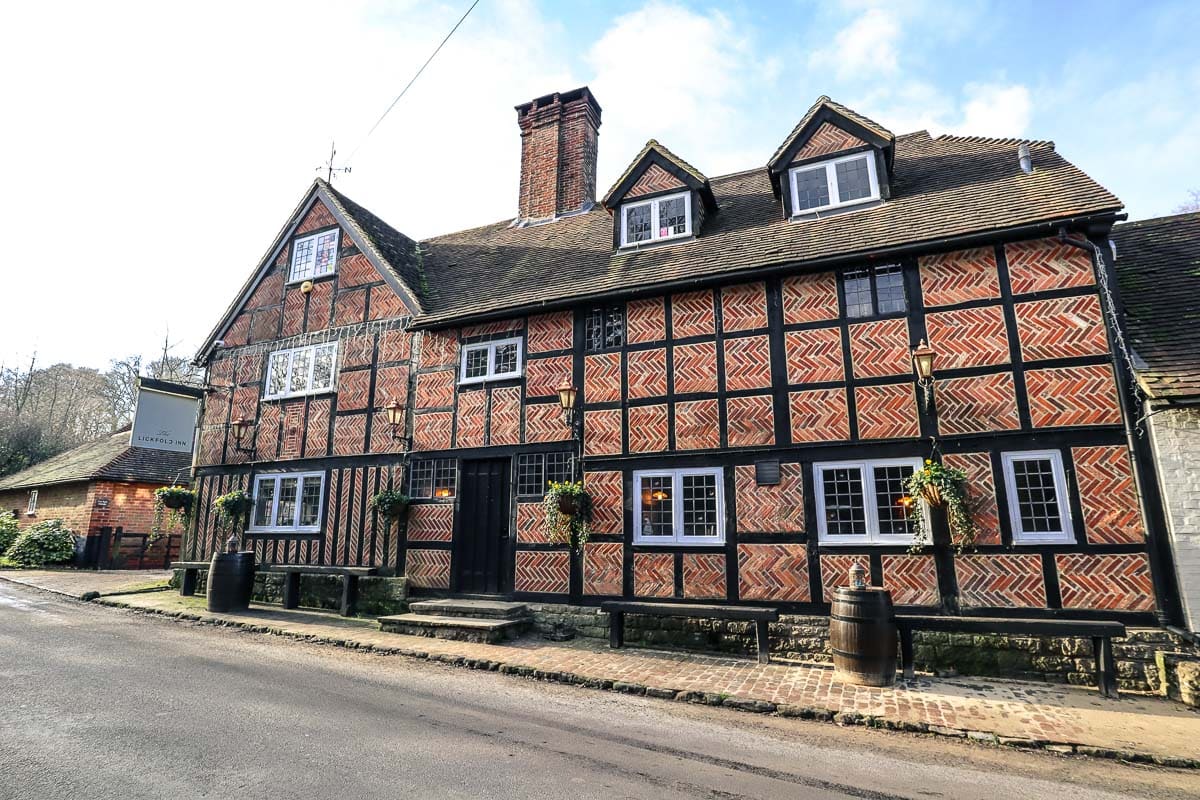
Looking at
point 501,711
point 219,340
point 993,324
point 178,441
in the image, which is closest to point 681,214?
point 993,324

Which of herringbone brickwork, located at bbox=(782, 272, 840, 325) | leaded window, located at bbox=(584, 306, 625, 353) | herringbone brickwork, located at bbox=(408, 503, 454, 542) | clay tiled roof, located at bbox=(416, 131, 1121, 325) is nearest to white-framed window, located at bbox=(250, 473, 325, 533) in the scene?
herringbone brickwork, located at bbox=(408, 503, 454, 542)

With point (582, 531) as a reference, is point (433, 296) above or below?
above

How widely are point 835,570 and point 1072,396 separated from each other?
413 cm

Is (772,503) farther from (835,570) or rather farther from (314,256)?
(314,256)

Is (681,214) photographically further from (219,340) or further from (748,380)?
(219,340)

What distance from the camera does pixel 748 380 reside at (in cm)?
1020

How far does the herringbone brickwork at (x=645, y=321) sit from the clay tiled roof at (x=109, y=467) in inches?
657

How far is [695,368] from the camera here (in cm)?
1063

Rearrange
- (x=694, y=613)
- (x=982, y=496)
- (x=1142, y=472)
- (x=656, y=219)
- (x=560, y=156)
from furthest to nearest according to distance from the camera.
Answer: (x=560, y=156) < (x=656, y=219) < (x=694, y=613) < (x=982, y=496) < (x=1142, y=472)

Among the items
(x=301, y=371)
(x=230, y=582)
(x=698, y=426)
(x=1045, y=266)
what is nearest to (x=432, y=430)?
(x=301, y=371)

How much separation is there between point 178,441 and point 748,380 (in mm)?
14762

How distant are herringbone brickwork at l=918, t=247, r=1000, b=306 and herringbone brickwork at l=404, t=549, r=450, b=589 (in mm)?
9933

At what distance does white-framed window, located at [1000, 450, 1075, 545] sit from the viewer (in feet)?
26.9

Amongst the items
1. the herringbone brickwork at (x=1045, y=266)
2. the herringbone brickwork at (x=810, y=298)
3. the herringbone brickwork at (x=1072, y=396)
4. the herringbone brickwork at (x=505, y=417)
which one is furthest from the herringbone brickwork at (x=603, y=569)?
the herringbone brickwork at (x=1045, y=266)
